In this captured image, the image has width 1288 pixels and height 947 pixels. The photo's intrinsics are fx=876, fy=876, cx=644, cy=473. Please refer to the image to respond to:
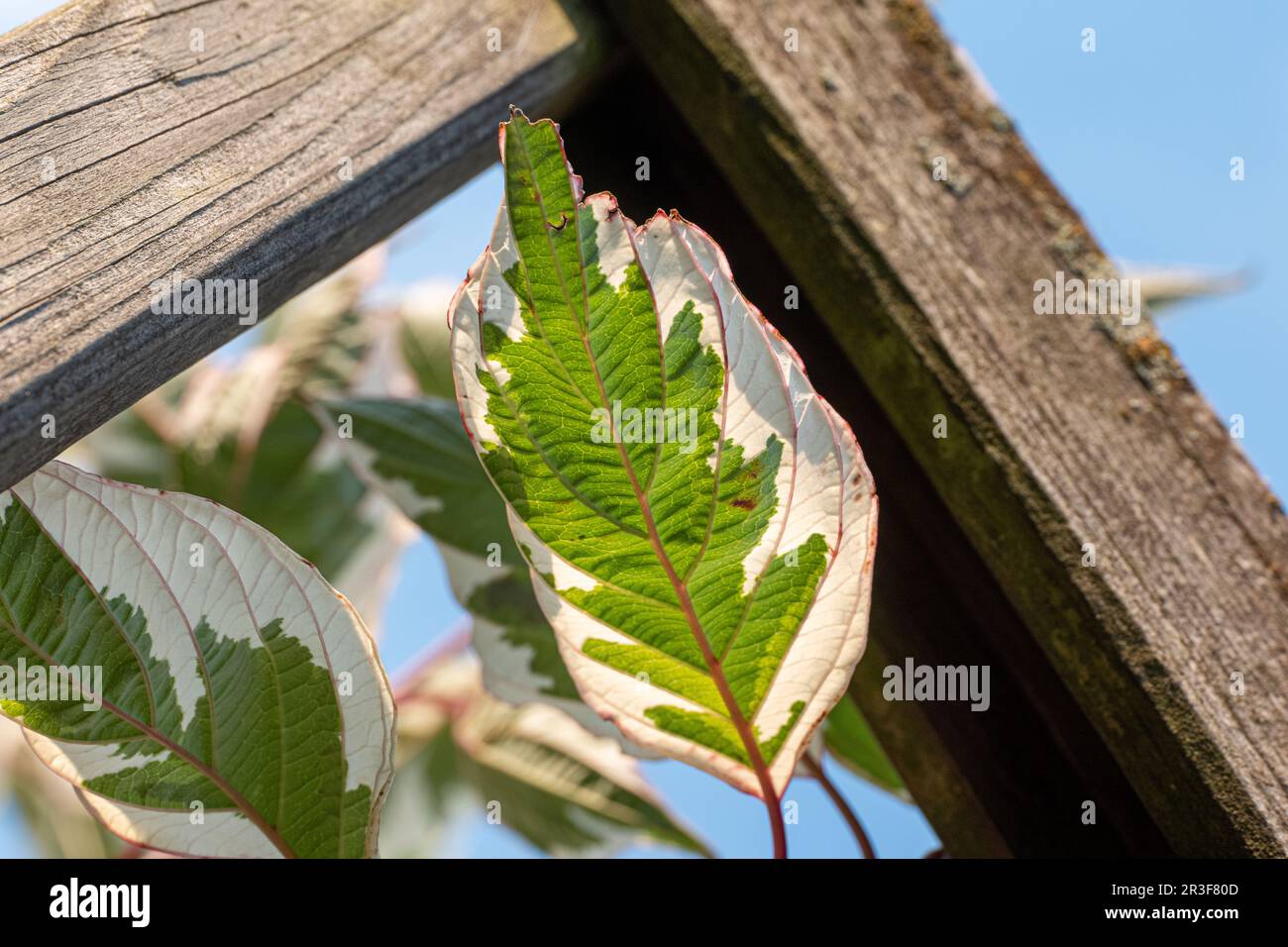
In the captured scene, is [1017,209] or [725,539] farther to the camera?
[1017,209]

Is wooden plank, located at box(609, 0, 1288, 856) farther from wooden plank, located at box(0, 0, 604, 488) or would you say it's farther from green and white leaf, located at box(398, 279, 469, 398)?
green and white leaf, located at box(398, 279, 469, 398)

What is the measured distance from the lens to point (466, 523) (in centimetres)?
63

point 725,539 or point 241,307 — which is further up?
point 241,307

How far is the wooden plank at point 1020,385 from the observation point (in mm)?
435

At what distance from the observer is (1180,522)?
0.47 meters

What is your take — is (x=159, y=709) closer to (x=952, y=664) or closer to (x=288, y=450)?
(x=952, y=664)

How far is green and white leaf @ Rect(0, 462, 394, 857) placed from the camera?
37 centimetres

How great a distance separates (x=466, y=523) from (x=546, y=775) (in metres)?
0.37

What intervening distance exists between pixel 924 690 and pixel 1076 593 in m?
0.12

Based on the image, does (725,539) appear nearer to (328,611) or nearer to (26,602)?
(328,611)

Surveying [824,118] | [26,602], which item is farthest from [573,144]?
[26,602]
